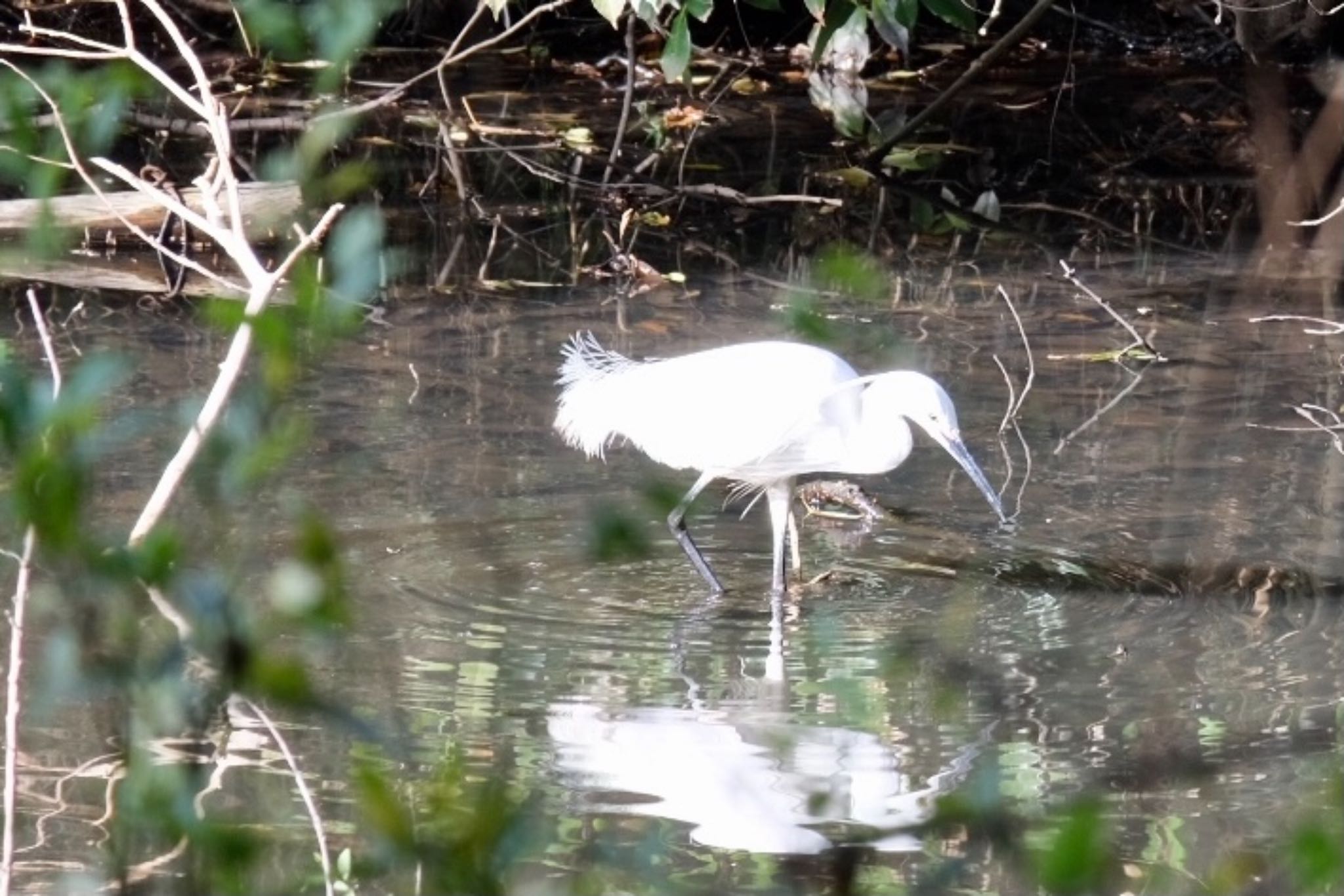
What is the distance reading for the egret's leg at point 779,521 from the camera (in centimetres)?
504

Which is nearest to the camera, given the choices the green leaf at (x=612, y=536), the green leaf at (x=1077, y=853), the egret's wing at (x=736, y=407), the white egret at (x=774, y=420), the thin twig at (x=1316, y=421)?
the green leaf at (x=1077, y=853)

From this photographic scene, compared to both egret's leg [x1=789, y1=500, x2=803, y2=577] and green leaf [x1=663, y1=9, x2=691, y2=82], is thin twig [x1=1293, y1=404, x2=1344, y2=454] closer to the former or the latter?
egret's leg [x1=789, y1=500, x2=803, y2=577]

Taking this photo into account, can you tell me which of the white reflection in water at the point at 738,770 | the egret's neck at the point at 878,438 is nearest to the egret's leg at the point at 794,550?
the egret's neck at the point at 878,438

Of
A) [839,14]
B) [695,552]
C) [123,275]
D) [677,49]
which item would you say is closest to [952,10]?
[839,14]

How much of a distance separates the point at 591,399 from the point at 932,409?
115 centimetres

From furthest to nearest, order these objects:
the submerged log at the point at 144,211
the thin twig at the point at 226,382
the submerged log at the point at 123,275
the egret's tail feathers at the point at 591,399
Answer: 1. the submerged log at the point at 123,275
2. the submerged log at the point at 144,211
3. the egret's tail feathers at the point at 591,399
4. the thin twig at the point at 226,382

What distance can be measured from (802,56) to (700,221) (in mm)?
5380

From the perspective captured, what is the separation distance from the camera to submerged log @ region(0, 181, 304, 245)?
7137 millimetres

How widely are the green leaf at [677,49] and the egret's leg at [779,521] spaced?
1442 mm

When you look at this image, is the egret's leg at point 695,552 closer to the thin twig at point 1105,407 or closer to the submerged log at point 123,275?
the thin twig at point 1105,407

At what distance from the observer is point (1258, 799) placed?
3744mm

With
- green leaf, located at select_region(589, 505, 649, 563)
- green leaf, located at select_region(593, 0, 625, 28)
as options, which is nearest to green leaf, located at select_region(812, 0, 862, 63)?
green leaf, located at select_region(593, 0, 625, 28)

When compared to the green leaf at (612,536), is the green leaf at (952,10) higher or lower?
higher

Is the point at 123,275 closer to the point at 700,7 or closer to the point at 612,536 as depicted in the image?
the point at 700,7
